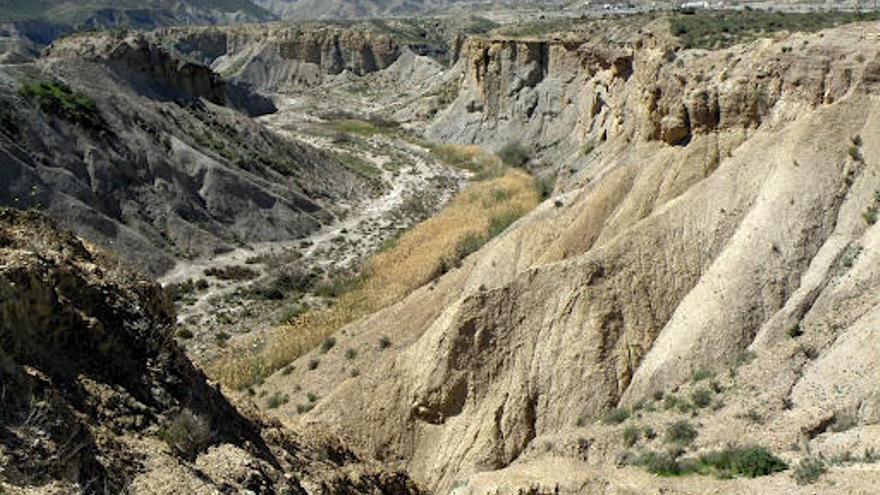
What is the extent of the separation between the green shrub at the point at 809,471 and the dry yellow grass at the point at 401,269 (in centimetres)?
1524

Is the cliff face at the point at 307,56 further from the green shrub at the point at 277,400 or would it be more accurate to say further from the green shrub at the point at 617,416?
the green shrub at the point at 617,416

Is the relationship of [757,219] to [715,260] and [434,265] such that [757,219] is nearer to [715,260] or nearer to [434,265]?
[715,260]

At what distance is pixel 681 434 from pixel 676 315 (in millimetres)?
4365

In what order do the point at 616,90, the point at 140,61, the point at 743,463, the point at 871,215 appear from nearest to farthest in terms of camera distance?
the point at 743,463 < the point at 871,215 < the point at 616,90 < the point at 140,61

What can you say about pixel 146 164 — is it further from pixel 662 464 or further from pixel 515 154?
pixel 662 464

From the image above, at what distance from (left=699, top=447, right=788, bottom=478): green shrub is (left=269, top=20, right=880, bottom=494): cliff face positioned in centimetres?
52

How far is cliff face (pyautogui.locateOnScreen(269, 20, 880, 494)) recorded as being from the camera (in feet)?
51.3

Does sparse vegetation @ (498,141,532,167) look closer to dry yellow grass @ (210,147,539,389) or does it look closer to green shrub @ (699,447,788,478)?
dry yellow grass @ (210,147,539,389)

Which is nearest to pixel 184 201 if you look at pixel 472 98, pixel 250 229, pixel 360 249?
pixel 250 229

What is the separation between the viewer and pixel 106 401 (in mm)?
10734

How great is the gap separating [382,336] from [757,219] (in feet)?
34.2

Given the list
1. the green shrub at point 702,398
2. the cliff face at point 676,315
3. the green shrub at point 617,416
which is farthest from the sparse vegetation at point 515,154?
the green shrub at point 702,398

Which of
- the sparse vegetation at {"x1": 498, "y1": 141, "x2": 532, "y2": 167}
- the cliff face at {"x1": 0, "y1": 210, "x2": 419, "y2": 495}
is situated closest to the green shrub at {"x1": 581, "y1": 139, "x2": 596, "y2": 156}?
the sparse vegetation at {"x1": 498, "y1": 141, "x2": 532, "y2": 167}

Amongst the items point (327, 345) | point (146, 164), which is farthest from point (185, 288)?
point (327, 345)
